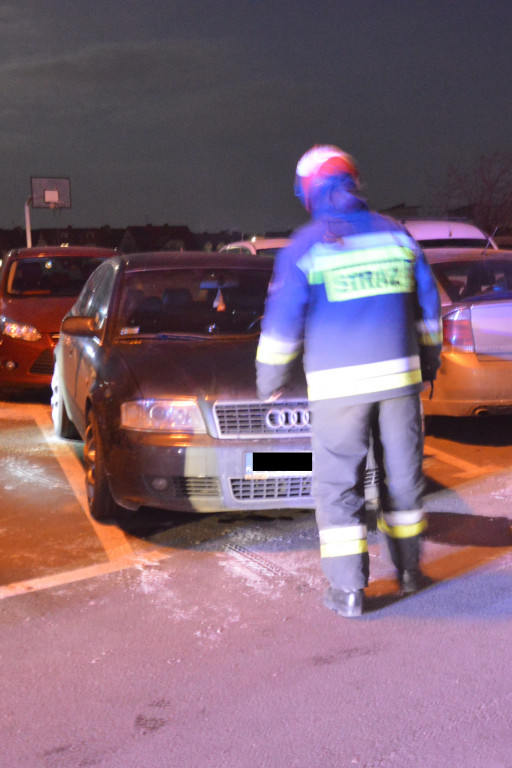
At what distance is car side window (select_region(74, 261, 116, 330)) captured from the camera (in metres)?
5.73

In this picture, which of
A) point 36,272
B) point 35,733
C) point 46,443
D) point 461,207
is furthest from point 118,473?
point 461,207

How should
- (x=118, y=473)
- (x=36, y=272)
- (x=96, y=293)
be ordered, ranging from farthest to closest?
(x=36, y=272) → (x=96, y=293) → (x=118, y=473)

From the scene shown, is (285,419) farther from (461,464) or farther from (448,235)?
(448,235)

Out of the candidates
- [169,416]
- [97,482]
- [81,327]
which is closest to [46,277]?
[81,327]

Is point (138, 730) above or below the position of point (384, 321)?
below

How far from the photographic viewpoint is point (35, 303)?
30.9ft

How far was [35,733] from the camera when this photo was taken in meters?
2.90

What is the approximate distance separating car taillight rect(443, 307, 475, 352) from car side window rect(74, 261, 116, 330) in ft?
8.20

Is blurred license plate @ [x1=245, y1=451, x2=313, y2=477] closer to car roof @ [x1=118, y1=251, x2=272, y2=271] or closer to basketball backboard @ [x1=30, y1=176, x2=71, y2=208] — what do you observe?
car roof @ [x1=118, y1=251, x2=272, y2=271]

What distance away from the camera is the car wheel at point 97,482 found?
495cm

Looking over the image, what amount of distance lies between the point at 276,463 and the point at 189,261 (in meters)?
1.98

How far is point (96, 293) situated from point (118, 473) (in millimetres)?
1996

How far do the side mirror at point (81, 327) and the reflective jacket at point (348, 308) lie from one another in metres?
2.14

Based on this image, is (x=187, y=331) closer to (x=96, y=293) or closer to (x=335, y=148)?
(x=96, y=293)
